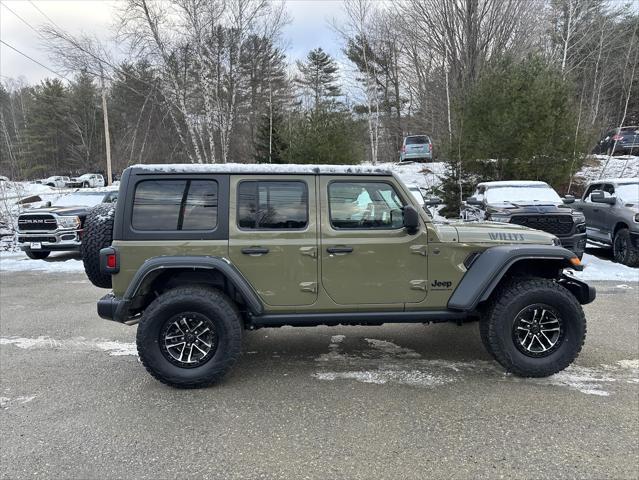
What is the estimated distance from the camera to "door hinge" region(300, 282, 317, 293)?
4020mm

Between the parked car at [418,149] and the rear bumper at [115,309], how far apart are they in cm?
2320

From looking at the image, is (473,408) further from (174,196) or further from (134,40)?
(134,40)

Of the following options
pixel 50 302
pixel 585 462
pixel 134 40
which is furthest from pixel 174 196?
pixel 134 40

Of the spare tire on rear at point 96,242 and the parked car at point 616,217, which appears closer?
the spare tire on rear at point 96,242

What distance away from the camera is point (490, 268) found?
3982 millimetres

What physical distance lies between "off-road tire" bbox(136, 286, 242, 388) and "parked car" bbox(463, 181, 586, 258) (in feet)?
22.8

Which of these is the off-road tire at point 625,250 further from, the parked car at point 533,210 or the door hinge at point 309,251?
the door hinge at point 309,251

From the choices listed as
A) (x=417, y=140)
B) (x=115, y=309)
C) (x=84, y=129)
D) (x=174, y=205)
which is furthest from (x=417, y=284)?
(x=84, y=129)

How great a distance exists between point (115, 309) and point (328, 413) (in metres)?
2.02

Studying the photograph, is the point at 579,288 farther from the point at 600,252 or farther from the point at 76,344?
the point at 600,252

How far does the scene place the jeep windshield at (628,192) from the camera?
10099 millimetres

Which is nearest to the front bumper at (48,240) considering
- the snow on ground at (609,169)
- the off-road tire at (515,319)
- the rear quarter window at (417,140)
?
the off-road tire at (515,319)

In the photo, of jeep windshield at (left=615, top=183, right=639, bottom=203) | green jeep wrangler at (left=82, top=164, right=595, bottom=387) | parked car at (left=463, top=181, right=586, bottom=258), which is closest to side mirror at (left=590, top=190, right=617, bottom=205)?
jeep windshield at (left=615, top=183, right=639, bottom=203)

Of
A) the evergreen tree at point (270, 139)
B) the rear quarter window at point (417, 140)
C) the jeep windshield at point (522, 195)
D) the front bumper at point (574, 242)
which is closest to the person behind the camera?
the front bumper at point (574, 242)
